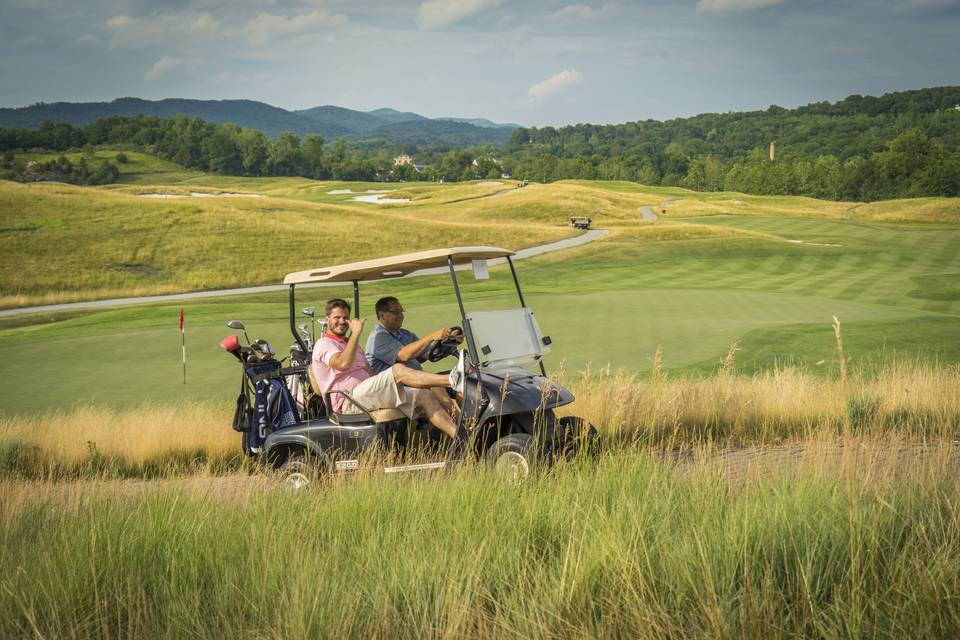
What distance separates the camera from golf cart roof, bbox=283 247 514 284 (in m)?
5.99

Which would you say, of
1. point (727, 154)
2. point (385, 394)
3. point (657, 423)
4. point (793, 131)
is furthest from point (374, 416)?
point (793, 131)

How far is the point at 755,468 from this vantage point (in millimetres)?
5445

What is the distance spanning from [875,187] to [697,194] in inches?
782

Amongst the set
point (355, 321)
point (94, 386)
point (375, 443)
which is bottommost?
point (94, 386)

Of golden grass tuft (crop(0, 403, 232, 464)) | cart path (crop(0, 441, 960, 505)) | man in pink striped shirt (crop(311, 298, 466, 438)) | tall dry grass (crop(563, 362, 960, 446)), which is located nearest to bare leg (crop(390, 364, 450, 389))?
man in pink striped shirt (crop(311, 298, 466, 438))

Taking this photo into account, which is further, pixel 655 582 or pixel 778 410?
pixel 778 410

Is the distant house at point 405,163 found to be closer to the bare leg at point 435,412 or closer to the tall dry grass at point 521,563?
the bare leg at point 435,412

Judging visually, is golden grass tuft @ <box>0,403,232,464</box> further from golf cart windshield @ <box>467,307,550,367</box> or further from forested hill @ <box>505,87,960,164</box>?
forested hill @ <box>505,87,960,164</box>

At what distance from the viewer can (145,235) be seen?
142 ft

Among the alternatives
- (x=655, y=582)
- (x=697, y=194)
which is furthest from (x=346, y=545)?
(x=697, y=194)

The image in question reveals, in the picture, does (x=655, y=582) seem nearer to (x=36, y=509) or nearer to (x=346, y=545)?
(x=346, y=545)

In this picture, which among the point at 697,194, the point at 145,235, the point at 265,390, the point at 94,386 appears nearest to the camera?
the point at 265,390

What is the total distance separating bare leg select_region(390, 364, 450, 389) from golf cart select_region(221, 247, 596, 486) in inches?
8.4

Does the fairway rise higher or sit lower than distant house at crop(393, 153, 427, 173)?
lower
